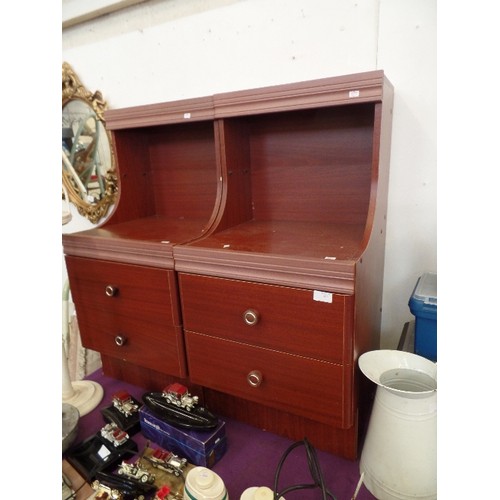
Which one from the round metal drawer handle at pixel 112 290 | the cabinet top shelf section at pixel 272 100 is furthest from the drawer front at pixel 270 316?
the cabinet top shelf section at pixel 272 100

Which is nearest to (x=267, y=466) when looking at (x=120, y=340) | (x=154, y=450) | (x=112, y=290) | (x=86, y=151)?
(x=154, y=450)

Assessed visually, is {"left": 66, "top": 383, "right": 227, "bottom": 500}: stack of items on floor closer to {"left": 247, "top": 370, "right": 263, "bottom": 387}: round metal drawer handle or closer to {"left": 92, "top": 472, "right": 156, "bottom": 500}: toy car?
{"left": 92, "top": 472, "right": 156, "bottom": 500}: toy car

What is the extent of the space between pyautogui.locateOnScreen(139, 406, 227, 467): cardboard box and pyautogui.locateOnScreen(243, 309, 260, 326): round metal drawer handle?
0.36 m

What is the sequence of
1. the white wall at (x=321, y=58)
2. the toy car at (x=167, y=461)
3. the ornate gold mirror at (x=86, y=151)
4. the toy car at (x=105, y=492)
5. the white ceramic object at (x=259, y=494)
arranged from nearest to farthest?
the white ceramic object at (x=259, y=494) < the toy car at (x=105, y=492) < the toy car at (x=167, y=461) < the white wall at (x=321, y=58) < the ornate gold mirror at (x=86, y=151)

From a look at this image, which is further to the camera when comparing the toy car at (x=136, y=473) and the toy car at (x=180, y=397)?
the toy car at (x=180, y=397)

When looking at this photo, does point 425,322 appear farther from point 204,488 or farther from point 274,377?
point 204,488

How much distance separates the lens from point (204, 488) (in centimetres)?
81

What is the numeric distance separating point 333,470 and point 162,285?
0.70 m

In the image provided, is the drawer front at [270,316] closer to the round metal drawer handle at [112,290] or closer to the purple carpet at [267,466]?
the round metal drawer handle at [112,290]

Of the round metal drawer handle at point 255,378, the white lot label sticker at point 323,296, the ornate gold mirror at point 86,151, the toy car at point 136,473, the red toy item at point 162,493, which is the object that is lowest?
the toy car at point 136,473

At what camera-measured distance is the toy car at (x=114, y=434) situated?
109cm

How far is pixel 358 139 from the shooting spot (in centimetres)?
120
